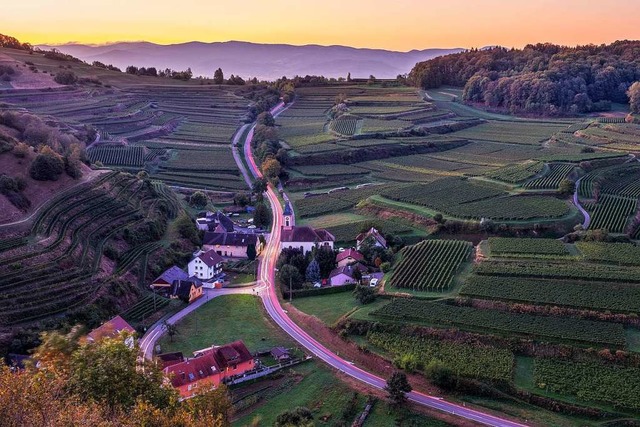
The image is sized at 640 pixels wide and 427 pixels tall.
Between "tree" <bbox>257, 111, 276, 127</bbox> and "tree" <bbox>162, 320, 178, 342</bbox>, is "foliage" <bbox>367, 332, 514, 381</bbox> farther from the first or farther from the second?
"tree" <bbox>257, 111, 276, 127</bbox>

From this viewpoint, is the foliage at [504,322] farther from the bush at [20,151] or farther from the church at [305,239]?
the bush at [20,151]

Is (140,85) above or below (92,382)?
above

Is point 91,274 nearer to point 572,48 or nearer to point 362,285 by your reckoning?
point 362,285

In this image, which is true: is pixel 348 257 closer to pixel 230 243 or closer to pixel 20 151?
pixel 230 243

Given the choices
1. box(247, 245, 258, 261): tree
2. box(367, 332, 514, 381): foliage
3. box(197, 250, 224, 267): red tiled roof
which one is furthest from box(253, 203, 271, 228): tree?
box(367, 332, 514, 381): foliage

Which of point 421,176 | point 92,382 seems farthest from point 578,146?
point 92,382

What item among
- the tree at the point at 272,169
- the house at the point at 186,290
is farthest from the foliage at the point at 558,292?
the tree at the point at 272,169
